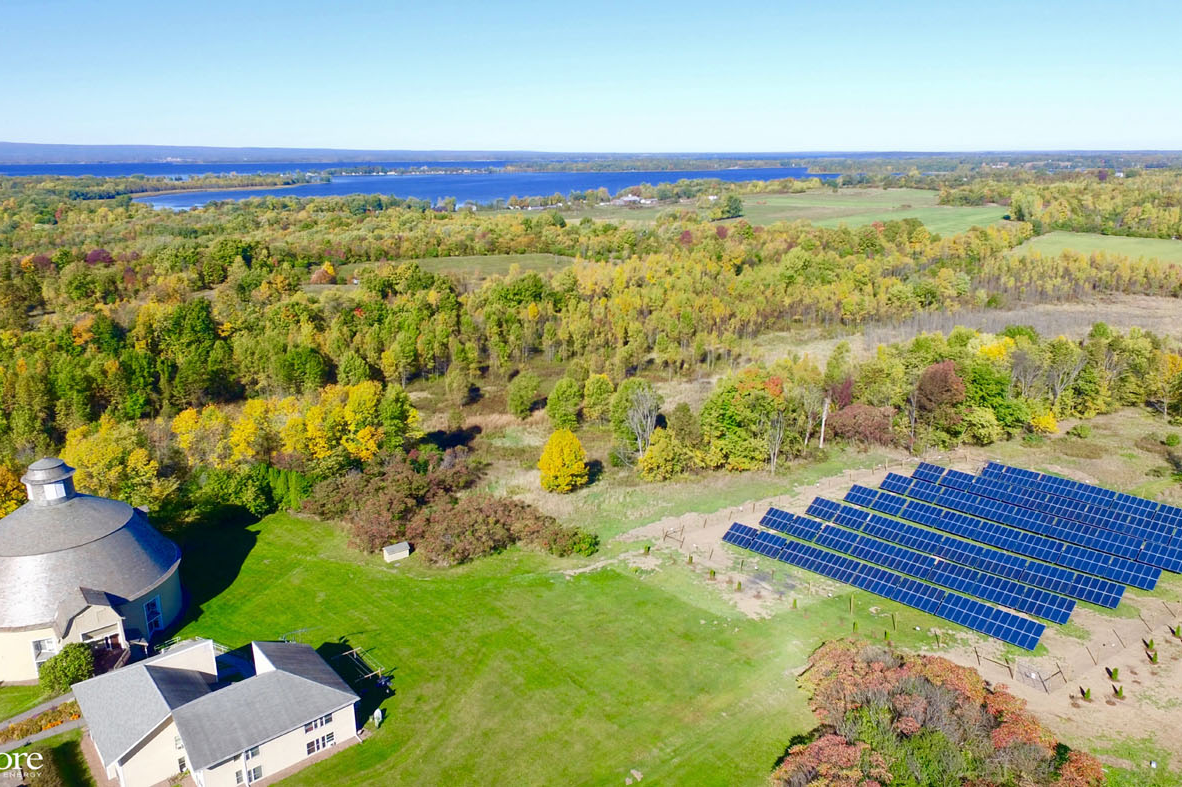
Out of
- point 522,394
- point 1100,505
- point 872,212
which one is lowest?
point 1100,505

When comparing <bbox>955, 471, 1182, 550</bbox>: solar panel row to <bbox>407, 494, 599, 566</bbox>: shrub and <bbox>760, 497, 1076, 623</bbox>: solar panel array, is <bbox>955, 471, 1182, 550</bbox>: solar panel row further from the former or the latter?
<bbox>407, 494, 599, 566</bbox>: shrub

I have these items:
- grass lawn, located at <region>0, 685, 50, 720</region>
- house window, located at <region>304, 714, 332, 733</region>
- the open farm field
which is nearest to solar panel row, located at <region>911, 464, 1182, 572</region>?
the open farm field

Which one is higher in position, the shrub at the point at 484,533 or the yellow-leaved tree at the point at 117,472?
the yellow-leaved tree at the point at 117,472

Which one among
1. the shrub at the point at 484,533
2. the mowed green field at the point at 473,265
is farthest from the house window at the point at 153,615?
the mowed green field at the point at 473,265

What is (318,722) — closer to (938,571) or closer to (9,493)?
(9,493)

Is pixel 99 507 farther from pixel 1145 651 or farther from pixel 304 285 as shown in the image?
pixel 304 285

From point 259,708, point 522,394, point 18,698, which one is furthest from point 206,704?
point 522,394

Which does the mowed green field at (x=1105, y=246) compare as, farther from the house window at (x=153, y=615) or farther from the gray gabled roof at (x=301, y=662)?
the house window at (x=153, y=615)
